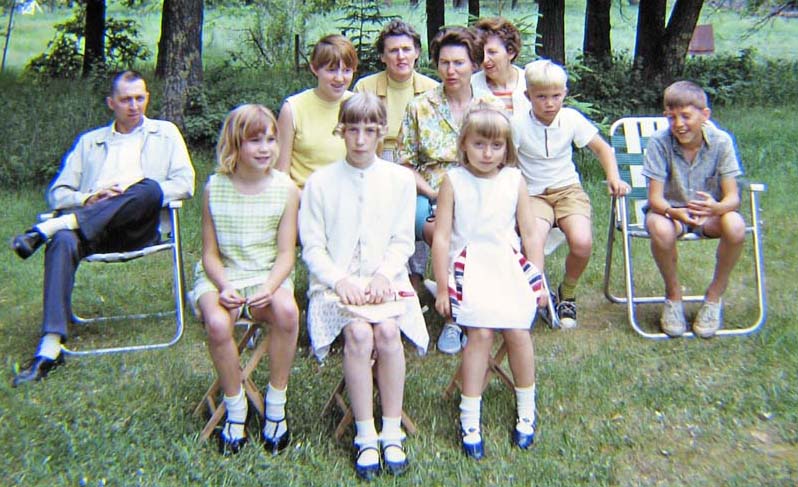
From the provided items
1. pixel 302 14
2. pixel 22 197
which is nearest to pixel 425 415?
pixel 22 197

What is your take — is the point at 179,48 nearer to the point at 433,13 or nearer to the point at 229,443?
the point at 433,13

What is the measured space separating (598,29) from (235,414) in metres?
10.7

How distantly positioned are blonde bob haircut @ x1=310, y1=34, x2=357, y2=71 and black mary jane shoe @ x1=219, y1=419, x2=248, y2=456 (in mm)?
1861

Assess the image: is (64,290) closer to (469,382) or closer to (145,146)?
(145,146)

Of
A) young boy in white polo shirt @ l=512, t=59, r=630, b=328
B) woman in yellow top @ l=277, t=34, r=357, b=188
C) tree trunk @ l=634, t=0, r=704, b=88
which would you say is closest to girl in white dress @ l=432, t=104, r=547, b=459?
young boy in white polo shirt @ l=512, t=59, r=630, b=328

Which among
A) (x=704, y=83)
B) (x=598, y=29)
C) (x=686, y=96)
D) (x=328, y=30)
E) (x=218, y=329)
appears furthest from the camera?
(x=328, y=30)

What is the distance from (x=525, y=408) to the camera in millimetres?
3217

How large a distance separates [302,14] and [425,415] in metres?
13.0

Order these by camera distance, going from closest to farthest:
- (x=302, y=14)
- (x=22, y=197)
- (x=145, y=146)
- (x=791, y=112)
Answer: (x=145, y=146), (x=22, y=197), (x=791, y=112), (x=302, y=14)

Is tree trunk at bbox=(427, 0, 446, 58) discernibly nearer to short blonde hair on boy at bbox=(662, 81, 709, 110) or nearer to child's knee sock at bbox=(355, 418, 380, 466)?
short blonde hair on boy at bbox=(662, 81, 709, 110)

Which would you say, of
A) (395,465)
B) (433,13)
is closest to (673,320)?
(395,465)

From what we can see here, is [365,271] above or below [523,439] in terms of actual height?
above

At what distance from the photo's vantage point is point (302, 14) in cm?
1525

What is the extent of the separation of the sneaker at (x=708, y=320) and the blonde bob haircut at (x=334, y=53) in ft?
7.42
